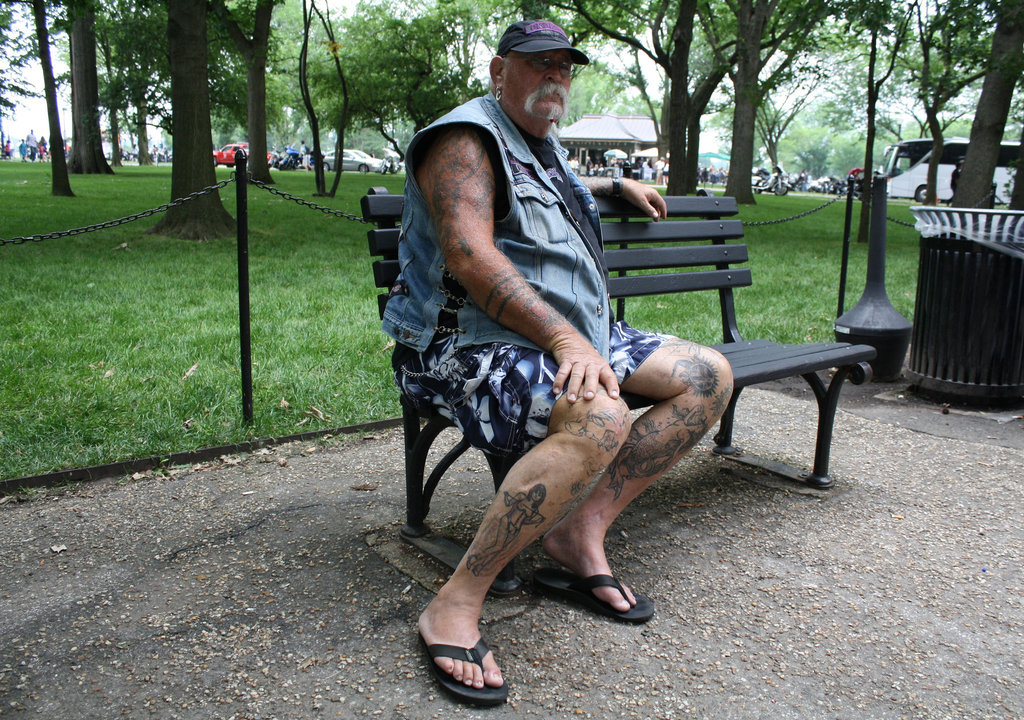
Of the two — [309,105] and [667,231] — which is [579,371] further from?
[309,105]

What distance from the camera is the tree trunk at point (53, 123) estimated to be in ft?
57.8

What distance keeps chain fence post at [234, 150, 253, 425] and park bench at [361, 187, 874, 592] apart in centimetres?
93

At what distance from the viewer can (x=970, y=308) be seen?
4773 mm

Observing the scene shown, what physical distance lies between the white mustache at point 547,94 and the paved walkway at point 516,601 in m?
1.43

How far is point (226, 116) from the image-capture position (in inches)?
1698

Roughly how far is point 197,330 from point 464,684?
4247 mm

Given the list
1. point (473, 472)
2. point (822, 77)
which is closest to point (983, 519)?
point (473, 472)

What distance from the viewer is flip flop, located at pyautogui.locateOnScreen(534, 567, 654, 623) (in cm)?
248

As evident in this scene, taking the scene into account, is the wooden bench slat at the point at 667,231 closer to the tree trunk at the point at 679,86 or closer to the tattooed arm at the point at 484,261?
the tattooed arm at the point at 484,261

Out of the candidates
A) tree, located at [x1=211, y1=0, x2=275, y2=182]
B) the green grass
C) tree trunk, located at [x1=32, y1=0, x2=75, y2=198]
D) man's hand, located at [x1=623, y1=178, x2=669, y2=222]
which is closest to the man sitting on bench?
man's hand, located at [x1=623, y1=178, x2=669, y2=222]

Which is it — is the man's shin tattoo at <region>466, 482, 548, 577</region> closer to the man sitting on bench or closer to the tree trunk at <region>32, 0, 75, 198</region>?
the man sitting on bench

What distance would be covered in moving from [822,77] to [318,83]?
22284 mm

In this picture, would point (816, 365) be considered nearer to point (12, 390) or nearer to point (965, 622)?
point (965, 622)

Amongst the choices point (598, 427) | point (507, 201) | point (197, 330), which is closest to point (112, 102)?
point (197, 330)
